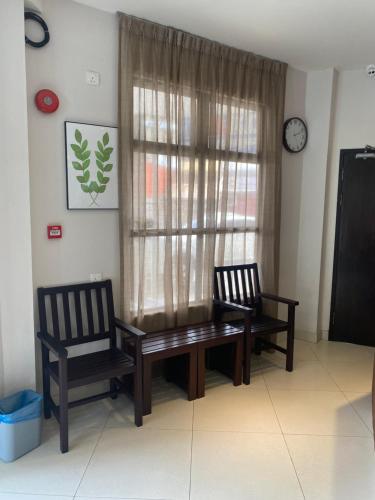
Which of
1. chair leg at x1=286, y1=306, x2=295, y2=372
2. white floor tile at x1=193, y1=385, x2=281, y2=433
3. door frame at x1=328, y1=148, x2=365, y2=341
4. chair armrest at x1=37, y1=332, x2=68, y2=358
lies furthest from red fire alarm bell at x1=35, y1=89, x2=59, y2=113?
door frame at x1=328, y1=148, x2=365, y2=341

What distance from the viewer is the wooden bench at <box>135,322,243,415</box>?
2.65 meters

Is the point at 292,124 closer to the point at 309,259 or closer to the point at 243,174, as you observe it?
the point at 243,174

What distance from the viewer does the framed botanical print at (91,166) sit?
2605mm

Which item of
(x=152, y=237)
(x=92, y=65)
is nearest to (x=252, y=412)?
(x=152, y=237)

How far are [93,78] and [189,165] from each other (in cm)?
98

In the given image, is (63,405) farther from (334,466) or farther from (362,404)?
(362,404)

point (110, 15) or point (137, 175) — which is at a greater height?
point (110, 15)

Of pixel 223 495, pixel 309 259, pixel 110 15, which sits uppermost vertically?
pixel 110 15

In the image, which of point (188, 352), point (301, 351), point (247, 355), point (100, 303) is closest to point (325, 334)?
point (301, 351)

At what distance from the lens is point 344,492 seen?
198 centimetres

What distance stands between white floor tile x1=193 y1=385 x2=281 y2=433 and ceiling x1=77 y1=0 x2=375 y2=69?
2.91 meters

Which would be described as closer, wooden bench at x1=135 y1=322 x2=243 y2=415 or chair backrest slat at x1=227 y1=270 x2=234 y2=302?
wooden bench at x1=135 y1=322 x2=243 y2=415

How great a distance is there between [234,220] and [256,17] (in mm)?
1629

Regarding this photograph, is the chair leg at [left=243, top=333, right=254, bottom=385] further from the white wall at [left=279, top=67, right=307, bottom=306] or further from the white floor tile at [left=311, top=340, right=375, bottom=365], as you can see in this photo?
the white wall at [left=279, top=67, right=307, bottom=306]
